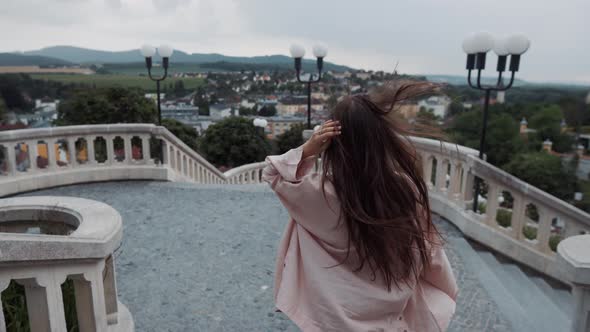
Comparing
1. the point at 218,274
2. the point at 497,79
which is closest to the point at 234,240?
the point at 218,274

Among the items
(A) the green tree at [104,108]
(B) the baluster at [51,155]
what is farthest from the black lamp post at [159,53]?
(A) the green tree at [104,108]

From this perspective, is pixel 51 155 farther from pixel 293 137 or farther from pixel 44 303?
pixel 293 137

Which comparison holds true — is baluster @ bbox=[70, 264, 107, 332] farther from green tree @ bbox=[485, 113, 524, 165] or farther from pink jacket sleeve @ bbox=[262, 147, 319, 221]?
green tree @ bbox=[485, 113, 524, 165]

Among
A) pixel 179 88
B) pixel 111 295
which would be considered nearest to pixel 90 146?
pixel 111 295

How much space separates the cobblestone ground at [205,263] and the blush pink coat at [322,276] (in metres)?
1.67

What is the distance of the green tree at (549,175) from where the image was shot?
22.6m

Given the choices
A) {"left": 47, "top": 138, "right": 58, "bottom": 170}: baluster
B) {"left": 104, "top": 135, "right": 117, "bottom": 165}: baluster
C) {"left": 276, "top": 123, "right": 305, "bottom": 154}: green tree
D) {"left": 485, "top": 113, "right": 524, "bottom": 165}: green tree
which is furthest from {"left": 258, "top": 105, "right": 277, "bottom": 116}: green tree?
{"left": 47, "top": 138, "right": 58, "bottom": 170}: baluster

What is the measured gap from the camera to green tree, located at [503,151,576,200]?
74.2 feet

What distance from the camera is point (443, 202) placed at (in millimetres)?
5562

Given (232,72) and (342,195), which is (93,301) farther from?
(232,72)

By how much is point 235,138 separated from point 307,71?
26.5 meters

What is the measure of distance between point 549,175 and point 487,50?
837 inches

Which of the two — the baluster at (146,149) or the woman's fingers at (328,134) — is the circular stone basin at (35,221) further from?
the baluster at (146,149)

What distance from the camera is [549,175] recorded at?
2366cm
